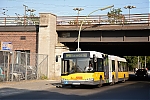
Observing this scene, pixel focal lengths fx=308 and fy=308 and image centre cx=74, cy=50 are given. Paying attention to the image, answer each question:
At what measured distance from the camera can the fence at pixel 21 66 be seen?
26.0 metres

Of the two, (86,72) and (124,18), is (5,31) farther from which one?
(86,72)

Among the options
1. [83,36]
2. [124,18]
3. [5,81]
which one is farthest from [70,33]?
[5,81]

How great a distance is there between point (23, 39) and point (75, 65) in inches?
685

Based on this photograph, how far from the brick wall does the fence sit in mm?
3505

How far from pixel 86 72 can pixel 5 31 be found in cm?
1979

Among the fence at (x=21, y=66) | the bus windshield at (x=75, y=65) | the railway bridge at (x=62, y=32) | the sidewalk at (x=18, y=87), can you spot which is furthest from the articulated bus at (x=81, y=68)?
the railway bridge at (x=62, y=32)

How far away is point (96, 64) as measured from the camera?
70.1 feet

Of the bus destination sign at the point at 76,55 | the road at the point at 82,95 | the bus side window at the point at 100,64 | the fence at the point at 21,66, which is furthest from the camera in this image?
the fence at the point at 21,66

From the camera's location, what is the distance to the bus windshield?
2086 centimetres

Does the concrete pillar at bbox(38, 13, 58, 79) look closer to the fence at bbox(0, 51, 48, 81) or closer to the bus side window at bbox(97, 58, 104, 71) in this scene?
the fence at bbox(0, 51, 48, 81)

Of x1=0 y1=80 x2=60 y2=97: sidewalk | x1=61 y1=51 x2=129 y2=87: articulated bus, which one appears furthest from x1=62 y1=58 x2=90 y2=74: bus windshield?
x1=0 y1=80 x2=60 y2=97: sidewalk

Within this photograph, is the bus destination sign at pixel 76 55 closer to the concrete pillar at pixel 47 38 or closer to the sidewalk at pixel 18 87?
the sidewalk at pixel 18 87

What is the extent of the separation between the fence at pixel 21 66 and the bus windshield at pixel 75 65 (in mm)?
6597

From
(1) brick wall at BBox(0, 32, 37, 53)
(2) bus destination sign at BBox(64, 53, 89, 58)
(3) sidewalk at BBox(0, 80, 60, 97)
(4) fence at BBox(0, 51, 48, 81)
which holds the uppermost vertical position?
(1) brick wall at BBox(0, 32, 37, 53)
